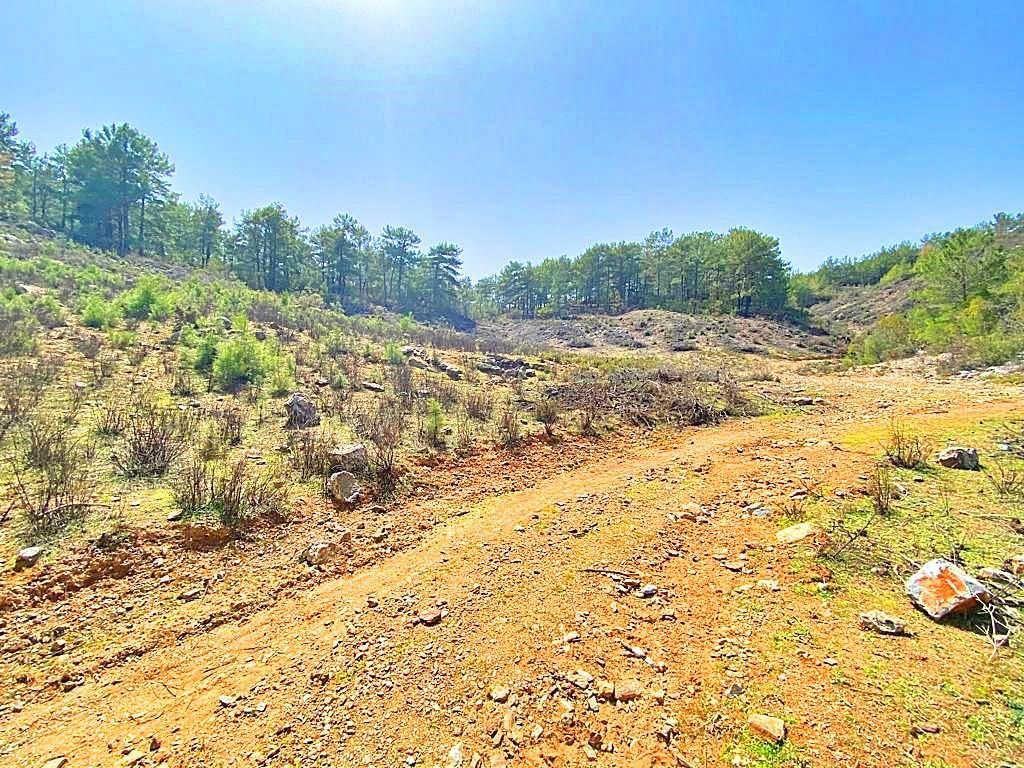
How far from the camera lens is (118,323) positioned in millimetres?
12102

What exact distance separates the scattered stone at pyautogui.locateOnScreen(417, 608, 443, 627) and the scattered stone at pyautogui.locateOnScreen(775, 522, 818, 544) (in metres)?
3.47

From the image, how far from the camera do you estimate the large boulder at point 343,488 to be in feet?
19.0

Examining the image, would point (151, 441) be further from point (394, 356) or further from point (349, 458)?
point (394, 356)

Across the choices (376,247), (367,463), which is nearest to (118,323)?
(367,463)

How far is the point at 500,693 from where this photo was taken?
275 centimetres

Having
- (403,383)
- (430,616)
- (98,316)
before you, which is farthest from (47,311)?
(430,616)

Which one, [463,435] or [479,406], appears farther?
[479,406]

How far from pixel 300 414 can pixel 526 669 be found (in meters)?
6.62

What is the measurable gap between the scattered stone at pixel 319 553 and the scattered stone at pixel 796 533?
4.80m

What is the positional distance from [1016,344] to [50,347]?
30257 millimetres

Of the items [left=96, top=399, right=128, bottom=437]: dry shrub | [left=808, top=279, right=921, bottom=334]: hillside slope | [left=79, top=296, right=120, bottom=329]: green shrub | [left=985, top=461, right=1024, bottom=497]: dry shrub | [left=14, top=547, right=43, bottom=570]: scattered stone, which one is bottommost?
[left=14, top=547, right=43, bottom=570]: scattered stone

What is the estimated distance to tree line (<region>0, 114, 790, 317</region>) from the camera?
3919 cm

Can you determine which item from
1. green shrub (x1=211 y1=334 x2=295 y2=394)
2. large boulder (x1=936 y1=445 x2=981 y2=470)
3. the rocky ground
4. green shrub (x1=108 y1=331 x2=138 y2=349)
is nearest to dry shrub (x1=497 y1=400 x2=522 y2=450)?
green shrub (x1=211 y1=334 x2=295 y2=394)

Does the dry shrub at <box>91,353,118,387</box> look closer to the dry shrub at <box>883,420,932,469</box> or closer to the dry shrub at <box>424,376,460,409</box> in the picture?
the dry shrub at <box>424,376,460,409</box>
